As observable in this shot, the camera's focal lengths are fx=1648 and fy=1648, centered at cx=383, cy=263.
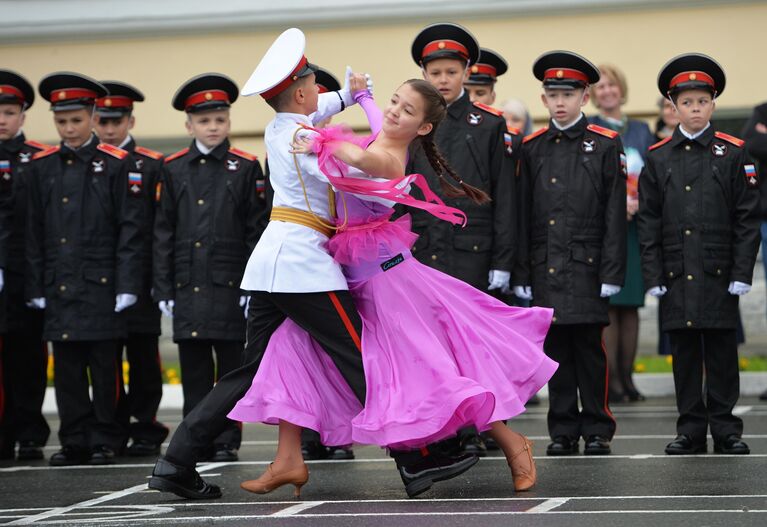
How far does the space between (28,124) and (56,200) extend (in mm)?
6851

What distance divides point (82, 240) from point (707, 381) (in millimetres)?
3801

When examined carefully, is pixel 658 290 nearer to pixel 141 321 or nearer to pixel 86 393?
pixel 141 321

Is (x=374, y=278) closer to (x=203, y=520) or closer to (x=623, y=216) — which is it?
(x=203, y=520)

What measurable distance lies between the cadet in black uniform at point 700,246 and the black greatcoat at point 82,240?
3.13 metres

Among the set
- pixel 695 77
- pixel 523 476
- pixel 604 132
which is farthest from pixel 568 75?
pixel 523 476

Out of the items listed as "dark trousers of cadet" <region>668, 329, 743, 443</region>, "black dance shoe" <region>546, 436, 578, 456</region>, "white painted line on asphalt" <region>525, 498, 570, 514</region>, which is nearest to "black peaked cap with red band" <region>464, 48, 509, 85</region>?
"dark trousers of cadet" <region>668, 329, 743, 443</region>

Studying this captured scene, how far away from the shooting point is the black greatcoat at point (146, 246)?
10227 millimetres

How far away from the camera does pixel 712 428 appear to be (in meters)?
9.14

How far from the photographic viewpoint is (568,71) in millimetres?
9562

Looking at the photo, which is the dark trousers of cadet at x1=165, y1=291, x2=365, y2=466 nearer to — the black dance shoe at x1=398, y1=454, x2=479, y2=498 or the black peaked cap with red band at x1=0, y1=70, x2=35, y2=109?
the black dance shoe at x1=398, y1=454, x2=479, y2=498

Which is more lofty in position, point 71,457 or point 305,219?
point 305,219

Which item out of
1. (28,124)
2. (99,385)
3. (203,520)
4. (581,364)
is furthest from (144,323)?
(28,124)

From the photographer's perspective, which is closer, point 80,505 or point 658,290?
point 80,505

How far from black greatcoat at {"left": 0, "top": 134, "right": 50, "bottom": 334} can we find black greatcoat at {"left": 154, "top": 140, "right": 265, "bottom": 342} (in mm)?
917
